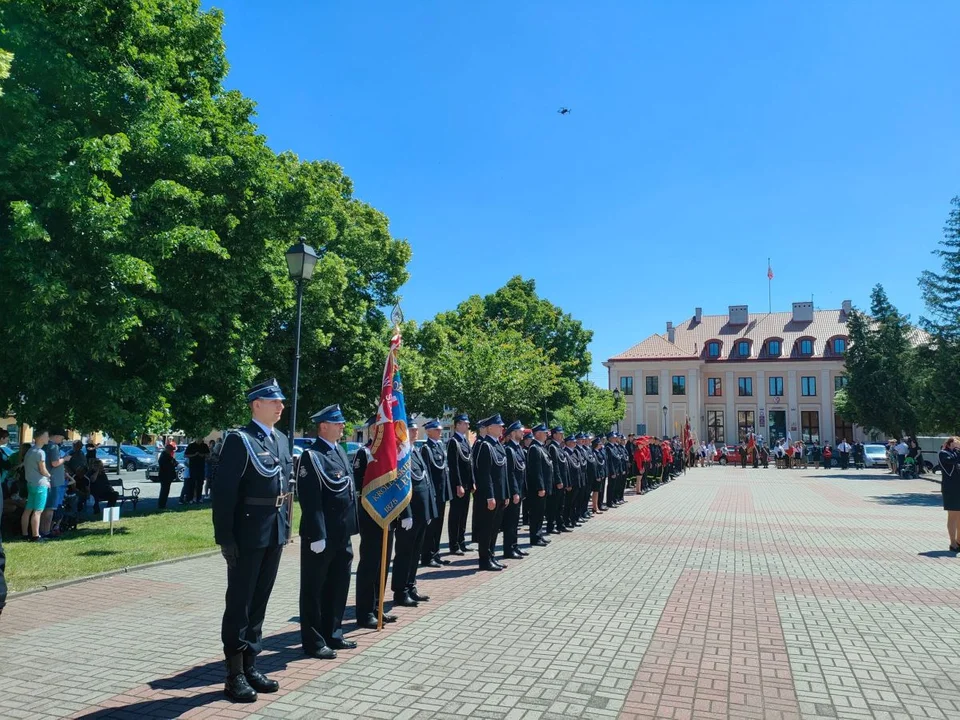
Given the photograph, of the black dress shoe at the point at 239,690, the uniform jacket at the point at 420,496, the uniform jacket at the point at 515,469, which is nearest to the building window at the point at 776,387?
the uniform jacket at the point at 515,469

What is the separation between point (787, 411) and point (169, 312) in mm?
67707

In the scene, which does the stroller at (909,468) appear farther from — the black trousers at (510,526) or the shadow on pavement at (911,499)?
the black trousers at (510,526)

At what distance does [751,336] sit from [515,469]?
227ft

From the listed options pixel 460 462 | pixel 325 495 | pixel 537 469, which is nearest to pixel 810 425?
pixel 537 469

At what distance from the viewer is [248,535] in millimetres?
5016

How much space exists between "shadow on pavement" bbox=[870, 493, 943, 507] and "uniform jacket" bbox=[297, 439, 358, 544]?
19975 millimetres

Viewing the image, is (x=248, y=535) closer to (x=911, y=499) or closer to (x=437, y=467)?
(x=437, y=467)

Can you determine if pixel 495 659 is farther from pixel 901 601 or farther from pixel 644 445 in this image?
pixel 644 445

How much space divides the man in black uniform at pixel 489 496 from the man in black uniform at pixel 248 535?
15.9ft

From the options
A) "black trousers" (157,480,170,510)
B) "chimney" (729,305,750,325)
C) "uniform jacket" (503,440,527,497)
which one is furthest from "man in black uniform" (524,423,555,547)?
"chimney" (729,305,750,325)

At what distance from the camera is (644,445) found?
2603 cm

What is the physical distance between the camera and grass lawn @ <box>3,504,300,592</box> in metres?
9.34

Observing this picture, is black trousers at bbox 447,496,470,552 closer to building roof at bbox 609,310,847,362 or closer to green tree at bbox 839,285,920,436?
green tree at bbox 839,285,920,436

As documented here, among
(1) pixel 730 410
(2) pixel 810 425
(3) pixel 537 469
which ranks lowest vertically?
(3) pixel 537 469
